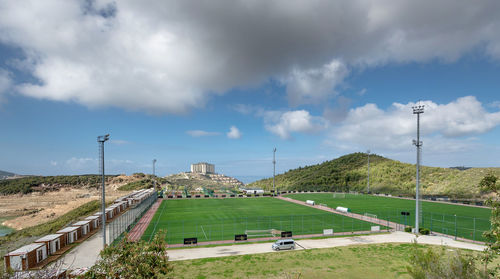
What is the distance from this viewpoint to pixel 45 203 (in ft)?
270

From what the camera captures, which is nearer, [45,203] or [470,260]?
[470,260]

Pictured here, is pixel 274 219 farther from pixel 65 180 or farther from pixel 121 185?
pixel 65 180

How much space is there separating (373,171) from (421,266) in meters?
110

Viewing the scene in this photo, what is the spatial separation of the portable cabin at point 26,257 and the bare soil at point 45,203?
137ft

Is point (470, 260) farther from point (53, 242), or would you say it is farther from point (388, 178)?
point (388, 178)

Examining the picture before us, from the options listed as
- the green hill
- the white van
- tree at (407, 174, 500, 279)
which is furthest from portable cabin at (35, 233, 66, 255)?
the green hill

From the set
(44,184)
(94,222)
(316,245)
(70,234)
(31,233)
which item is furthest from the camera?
(44,184)

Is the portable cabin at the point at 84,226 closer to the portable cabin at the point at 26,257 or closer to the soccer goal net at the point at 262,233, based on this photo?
the portable cabin at the point at 26,257

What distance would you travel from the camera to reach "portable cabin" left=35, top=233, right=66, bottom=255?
25.2 metres

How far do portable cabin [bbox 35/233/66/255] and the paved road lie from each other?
37.6 feet

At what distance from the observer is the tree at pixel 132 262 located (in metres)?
10.4

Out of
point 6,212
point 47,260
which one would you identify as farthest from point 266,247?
point 6,212

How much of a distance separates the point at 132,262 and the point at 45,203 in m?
95.1

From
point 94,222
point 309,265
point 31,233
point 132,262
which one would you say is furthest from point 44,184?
point 132,262
